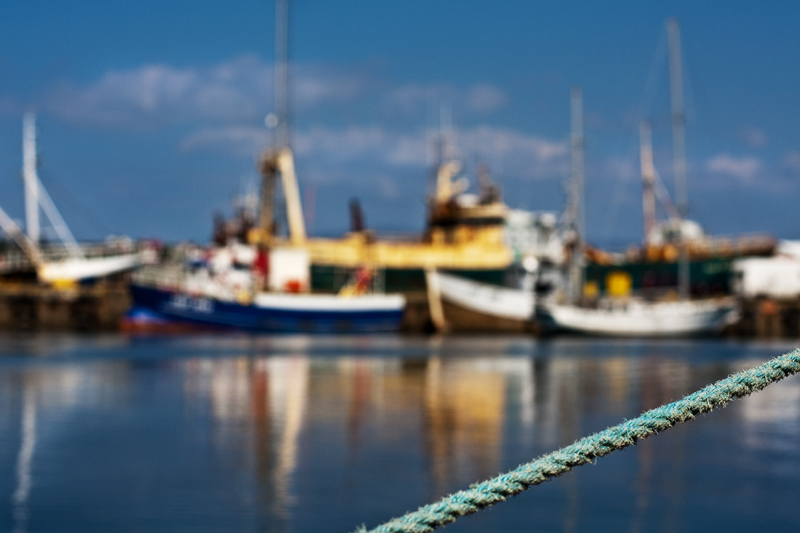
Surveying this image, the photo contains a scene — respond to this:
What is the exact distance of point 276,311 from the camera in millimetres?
58969

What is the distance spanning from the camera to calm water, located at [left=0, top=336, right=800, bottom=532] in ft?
38.0

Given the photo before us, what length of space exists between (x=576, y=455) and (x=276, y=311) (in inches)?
2176

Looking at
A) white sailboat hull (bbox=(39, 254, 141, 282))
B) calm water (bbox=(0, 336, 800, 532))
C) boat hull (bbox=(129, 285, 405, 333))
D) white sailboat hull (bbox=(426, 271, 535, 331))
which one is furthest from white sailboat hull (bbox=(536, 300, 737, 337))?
white sailboat hull (bbox=(39, 254, 141, 282))

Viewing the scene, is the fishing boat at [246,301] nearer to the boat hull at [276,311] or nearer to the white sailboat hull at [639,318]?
the boat hull at [276,311]

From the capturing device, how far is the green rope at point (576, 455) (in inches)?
166

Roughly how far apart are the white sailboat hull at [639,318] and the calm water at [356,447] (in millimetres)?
24723

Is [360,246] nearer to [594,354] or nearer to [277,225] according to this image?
[277,225]

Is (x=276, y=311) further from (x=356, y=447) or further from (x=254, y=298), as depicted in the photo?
(x=356, y=447)

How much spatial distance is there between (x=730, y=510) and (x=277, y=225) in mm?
58640

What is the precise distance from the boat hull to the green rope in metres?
54.8

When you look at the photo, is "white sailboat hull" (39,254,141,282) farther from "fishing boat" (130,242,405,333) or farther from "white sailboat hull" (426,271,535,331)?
"white sailboat hull" (426,271,535,331)

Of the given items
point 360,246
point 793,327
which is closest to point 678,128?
point 793,327

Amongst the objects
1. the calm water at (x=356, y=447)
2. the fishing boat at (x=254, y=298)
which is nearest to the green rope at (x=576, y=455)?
the calm water at (x=356, y=447)

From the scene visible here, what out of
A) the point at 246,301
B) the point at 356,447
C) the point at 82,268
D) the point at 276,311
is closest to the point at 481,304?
the point at 276,311
